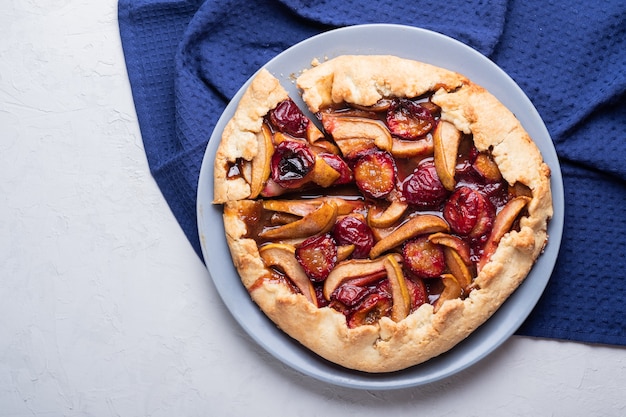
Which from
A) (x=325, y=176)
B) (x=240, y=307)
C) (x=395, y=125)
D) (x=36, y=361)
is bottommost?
(x=36, y=361)

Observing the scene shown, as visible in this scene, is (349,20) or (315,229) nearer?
(315,229)

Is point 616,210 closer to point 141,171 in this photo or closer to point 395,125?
point 395,125

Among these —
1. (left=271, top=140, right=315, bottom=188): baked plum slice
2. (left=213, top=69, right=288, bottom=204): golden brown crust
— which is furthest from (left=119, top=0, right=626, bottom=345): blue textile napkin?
(left=271, top=140, right=315, bottom=188): baked plum slice

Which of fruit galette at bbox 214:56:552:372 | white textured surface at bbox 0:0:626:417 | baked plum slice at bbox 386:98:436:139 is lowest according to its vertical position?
white textured surface at bbox 0:0:626:417

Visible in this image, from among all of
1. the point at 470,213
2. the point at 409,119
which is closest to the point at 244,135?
the point at 409,119

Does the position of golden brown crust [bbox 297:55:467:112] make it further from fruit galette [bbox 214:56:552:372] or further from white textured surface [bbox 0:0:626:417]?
white textured surface [bbox 0:0:626:417]

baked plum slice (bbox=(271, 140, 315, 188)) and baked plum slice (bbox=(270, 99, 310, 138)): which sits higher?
baked plum slice (bbox=(270, 99, 310, 138))

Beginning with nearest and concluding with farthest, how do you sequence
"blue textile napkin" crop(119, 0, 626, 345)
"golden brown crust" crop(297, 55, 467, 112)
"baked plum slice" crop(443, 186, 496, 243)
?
"baked plum slice" crop(443, 186, 496, 243)
"golden brown crust" crop(297, 55, 467, 112)
"blue textile napkin" crop(119, 0, 626, 345)

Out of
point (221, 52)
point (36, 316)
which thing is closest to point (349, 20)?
point (221, 52)
